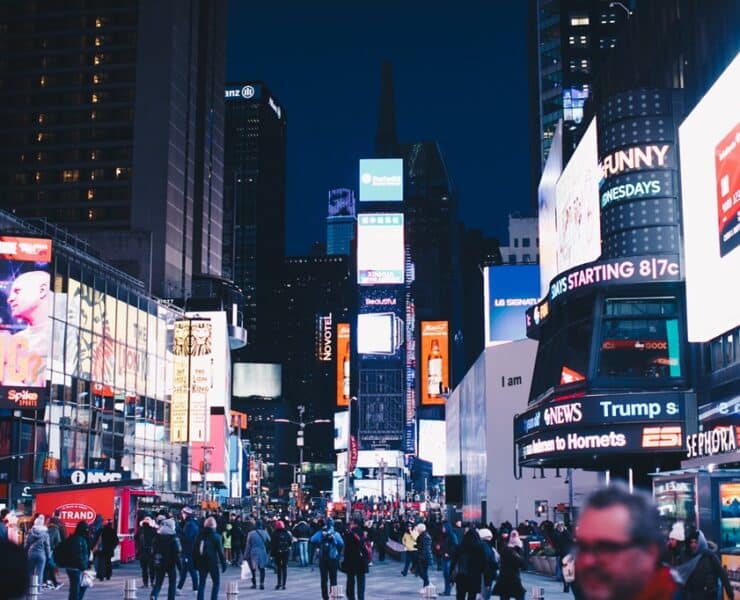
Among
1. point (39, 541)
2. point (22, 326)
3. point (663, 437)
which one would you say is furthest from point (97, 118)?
point (39, 541)

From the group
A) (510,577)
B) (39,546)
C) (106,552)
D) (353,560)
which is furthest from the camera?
(106,552)

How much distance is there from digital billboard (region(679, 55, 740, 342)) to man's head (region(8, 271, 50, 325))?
28468 mm

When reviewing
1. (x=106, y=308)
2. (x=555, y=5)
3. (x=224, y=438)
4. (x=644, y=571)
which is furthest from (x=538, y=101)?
(x=644, y=571)

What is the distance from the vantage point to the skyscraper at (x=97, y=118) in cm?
12569

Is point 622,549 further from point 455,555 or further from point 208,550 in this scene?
point 208,550

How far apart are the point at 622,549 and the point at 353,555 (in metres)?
21.1

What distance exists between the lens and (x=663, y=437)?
117ft

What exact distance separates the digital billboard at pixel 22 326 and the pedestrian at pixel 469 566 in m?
32.6

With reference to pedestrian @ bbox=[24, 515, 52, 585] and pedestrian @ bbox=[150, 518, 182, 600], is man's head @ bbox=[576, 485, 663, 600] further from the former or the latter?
pedestrian @ bbox=[24, 515, 52, 585]

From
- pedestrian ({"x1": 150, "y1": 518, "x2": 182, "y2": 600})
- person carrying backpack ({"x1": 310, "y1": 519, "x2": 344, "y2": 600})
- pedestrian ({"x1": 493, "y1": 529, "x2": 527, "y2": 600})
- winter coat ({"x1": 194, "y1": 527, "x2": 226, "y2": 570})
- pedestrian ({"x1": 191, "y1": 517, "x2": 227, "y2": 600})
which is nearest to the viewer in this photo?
pedestrian ({"x1": 493, "y1": 529, "x2": 527, "y2": 600})

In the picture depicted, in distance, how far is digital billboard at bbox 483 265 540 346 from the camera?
9281 centimetres

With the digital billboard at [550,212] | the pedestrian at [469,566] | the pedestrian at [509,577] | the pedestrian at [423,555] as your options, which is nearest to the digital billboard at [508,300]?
the digital billboard at [550,212]

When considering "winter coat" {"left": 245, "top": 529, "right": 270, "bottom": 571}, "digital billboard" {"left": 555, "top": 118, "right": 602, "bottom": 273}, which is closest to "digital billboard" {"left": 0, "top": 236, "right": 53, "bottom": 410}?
"winter coat" {"left": 245, "top": 529, "right": 270, "bottom": 571}

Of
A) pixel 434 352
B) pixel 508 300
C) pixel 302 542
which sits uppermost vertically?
pixel 434 352
